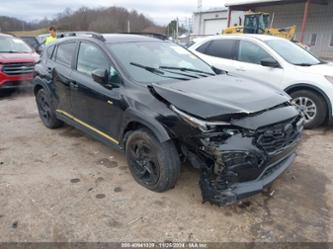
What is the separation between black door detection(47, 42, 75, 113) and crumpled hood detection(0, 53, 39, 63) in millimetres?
3272

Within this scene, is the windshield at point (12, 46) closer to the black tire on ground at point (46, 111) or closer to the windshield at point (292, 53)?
the black tire on ground at point (46, 111)

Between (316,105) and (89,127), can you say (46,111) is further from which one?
(316,105)

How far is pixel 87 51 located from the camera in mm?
4012

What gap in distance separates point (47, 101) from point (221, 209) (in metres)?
3.59

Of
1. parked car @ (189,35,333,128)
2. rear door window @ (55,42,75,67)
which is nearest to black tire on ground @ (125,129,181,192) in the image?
rear door window @ (55,42,75,67)

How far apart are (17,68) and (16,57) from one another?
13.4 inches

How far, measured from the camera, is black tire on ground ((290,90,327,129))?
5.13 m

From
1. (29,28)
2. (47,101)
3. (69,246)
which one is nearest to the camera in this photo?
(69,246)

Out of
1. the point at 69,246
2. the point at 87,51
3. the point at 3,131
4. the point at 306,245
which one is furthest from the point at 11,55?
the point at 306,245

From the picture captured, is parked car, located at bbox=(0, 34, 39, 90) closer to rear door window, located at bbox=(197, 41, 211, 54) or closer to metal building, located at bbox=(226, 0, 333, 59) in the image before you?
rear door window, located at bbox=(197, 41, 211, 54)

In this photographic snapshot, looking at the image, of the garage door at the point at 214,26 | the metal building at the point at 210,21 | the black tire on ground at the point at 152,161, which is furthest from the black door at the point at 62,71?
the garage door at the point at 214,26

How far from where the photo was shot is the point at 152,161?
3.08 metres

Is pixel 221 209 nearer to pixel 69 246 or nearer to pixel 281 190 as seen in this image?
pixel 281 190

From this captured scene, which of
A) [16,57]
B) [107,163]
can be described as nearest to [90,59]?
[107,163]
